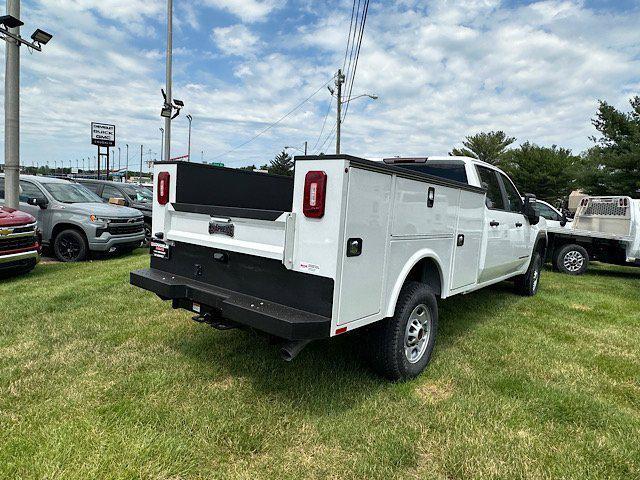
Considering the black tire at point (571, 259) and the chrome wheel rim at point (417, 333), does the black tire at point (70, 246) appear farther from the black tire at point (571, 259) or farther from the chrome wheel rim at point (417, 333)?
the black tire at point (571, 259)

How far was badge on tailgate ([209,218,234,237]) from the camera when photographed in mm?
3261

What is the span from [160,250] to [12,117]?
24.7ft

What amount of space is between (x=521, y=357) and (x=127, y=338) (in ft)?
12.4

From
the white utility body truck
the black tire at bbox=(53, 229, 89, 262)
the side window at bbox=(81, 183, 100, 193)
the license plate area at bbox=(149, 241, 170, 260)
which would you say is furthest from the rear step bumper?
the side window at bbox=(81, 183, 100, 193)

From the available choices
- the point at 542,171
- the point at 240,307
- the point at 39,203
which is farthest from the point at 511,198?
the point at 542,171

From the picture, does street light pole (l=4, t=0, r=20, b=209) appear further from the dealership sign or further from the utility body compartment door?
the dealership sign

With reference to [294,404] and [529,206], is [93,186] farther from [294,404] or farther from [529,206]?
[294,404]

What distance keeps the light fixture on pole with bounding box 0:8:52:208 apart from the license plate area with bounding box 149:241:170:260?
6634 mm

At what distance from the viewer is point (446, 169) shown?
5.03m

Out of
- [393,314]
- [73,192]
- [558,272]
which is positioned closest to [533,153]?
[558,272]

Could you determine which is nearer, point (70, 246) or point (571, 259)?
point (70, 246)

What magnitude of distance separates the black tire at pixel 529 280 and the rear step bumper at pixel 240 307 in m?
5.19

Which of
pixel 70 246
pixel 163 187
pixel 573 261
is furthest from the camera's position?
pixel 573 261

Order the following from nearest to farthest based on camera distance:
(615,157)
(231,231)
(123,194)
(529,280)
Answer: (231,231) < (529,280) < (123,194) < (615,157)
